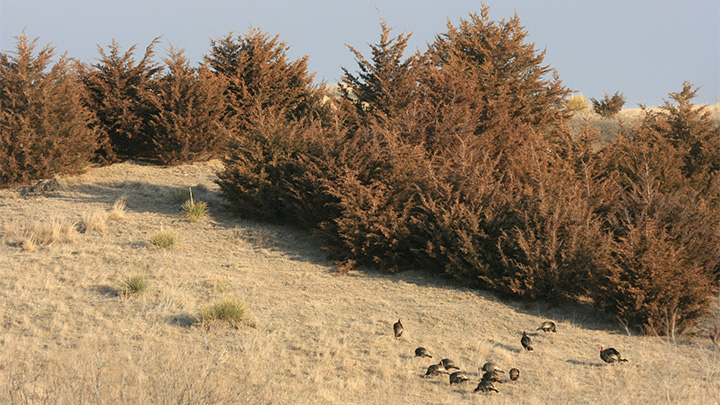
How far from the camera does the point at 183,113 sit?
16.3 m

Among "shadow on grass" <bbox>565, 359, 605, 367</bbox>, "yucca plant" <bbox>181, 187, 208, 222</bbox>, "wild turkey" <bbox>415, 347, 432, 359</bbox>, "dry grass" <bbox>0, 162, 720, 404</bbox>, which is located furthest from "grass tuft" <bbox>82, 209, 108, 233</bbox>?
"shadow on grass" <bbox>565, 359, 605, 367</bbox>

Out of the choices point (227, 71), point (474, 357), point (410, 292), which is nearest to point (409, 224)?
point (410, 292)

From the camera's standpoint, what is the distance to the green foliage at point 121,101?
54.6 ft

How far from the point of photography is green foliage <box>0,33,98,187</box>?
14258mm

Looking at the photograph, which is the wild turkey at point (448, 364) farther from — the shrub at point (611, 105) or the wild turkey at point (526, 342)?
the shrub at point (611, 105)

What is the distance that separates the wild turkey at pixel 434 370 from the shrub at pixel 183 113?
10.7m

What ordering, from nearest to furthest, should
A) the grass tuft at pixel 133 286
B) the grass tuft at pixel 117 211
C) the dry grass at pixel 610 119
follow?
the grass tuft at pixel 133 286, the grass tuft at pixel 117 211, the dry grass at pixel 610 119

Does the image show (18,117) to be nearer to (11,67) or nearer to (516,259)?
(11,67)

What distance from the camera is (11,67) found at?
14844 mm

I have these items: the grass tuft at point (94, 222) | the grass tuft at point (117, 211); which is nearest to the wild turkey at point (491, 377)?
the grass tuft at point (94, 222)

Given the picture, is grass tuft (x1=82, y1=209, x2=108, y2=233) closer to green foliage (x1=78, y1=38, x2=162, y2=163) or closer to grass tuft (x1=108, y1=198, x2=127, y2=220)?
grass tuft (x1=108, y1=198, x2=127, y2=220)

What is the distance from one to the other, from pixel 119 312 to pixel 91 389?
3170 mm

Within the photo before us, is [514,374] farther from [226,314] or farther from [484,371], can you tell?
[226,314]

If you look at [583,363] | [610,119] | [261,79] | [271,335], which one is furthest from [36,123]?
[610,119]
